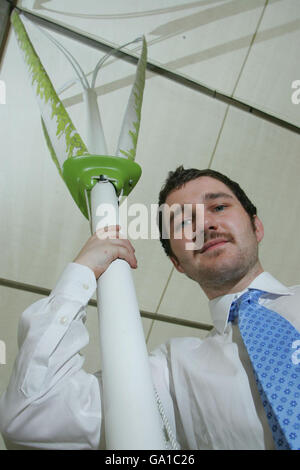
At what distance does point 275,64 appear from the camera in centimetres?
170

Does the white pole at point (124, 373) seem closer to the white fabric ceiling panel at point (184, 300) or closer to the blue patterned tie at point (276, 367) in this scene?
the blue patterned tie at point (276, 367)

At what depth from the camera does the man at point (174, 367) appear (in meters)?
0.59

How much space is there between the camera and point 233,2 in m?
1.59

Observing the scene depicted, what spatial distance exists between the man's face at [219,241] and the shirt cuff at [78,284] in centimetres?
40

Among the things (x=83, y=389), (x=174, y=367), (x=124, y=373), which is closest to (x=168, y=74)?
(x=174, y=367)

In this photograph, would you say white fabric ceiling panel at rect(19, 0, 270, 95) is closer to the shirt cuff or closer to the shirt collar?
the shirt collar

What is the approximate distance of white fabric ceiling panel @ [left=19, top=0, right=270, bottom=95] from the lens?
58.9 inches

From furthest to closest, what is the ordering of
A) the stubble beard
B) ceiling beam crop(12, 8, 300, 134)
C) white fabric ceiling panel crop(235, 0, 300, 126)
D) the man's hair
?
white fabric ceiling panel crop(235, 0, 300, 126)
ceiling beam crop(12, 8, 300, 134)
the man's hair
the stubble beard

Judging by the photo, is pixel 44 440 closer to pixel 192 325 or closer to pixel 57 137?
pixel 57 137

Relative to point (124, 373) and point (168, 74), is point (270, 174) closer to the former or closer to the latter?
point (168, 74)

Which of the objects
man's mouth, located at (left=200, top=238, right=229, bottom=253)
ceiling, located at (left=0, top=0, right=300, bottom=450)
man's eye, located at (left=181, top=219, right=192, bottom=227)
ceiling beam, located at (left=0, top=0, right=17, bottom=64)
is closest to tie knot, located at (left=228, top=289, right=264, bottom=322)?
man's mouth, located at (left=200, top=238, right=229, bottom=253)

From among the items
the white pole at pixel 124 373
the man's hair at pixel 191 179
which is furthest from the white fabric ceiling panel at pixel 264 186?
the white pole at pixel 124 373

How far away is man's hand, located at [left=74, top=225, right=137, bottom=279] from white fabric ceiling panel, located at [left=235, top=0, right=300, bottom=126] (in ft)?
4.36

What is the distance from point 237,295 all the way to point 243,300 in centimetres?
6
